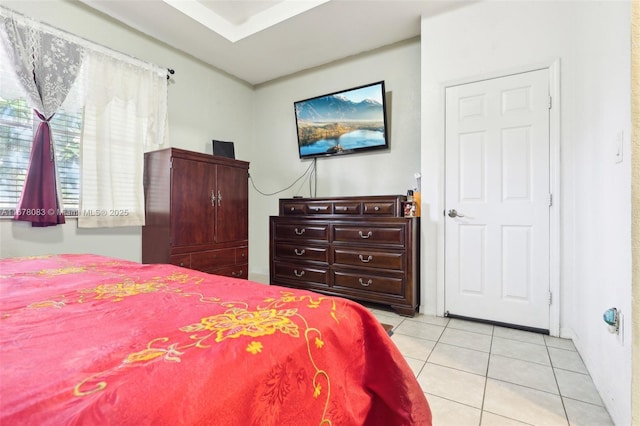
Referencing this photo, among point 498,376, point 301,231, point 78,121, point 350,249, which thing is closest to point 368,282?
point 350,249

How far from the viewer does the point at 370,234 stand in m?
2.83

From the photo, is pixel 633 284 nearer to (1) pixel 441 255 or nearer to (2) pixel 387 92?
(1) pixel 441 255

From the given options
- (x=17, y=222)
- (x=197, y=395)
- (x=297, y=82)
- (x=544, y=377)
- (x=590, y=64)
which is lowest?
(x=544, y=377)

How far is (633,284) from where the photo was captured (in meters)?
1.11

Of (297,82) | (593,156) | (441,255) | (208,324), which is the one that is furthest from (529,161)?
(297,82)

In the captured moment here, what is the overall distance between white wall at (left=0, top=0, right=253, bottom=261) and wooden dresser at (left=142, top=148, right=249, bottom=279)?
40 centimetres

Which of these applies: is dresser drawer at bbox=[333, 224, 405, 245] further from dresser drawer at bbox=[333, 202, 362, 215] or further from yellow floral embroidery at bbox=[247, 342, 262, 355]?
yellow floral embroidery at bbox=[247, 342, 262, 355]

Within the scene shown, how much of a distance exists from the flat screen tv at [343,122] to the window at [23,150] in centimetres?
229

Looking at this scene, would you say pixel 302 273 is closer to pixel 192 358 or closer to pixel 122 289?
pixel 122 289

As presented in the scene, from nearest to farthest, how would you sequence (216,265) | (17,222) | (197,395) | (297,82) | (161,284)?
1. (197,395)
2. (161,284)
3. (17,222)
4. (216,265)
5. (297,82)

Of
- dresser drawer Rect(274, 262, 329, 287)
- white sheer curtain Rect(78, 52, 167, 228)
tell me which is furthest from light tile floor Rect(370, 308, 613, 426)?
white sheer curtain Rect(78, 52, 167, 228)

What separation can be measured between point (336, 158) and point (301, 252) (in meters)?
1.25

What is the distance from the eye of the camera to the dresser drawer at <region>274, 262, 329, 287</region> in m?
3.09

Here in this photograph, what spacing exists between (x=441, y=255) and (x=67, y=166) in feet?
10.8
